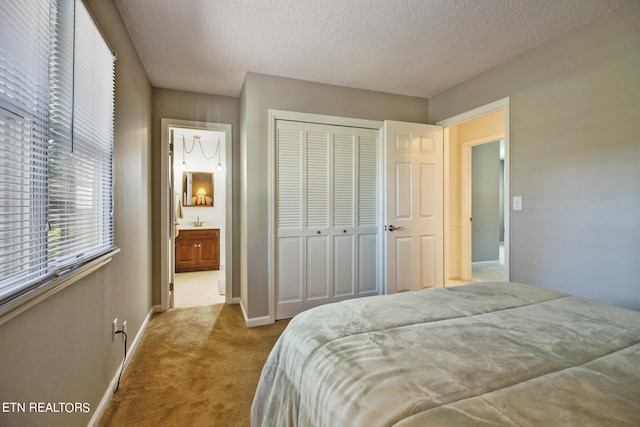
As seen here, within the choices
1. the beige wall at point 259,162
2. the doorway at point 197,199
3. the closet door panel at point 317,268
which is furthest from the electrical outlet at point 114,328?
the doorway at point 197,199

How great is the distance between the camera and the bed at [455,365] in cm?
66

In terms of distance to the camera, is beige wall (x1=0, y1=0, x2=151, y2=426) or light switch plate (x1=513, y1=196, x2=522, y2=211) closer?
beige wall (x1=0, y1=0, x2=151, y2=426)

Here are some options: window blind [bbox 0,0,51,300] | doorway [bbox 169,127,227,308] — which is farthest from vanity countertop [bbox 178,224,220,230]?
window blind [bbox 0,0,51,300]

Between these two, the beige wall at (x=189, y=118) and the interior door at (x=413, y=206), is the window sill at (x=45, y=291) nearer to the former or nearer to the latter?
the beige wall at (x=189, y=118)

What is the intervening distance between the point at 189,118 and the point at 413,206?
273 centimetres

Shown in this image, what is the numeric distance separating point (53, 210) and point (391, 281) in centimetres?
282

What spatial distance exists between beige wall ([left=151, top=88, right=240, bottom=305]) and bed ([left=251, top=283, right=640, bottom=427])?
238cm

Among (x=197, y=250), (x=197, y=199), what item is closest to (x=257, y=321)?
(x=197, y=250)

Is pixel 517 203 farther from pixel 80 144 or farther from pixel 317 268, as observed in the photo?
pixel 80 144

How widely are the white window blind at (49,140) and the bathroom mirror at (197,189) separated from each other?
3831 millimetres

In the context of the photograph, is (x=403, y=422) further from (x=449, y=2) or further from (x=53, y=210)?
(x=449, y=2)

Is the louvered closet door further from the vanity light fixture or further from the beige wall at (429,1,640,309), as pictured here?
the vanity light fixture

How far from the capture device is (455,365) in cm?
83

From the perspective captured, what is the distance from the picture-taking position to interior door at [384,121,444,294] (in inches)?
123
